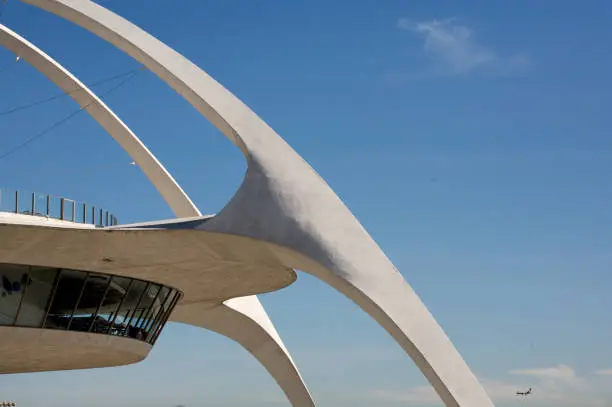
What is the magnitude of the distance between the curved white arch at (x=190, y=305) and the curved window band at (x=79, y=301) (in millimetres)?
6066

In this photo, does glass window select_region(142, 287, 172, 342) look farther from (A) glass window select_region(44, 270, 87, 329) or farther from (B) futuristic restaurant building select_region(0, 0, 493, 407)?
(A) glass window select_region(44, 270, 87, 329)

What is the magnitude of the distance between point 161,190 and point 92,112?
457cm

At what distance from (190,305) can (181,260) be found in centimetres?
1088

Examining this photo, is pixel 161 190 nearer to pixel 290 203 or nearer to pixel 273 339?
pixel 273 339

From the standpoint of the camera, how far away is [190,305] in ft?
143

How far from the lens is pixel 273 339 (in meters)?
46.2

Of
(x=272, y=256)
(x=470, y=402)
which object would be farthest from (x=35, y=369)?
(x=470, y=402)

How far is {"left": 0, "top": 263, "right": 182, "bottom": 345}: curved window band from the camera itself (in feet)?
108

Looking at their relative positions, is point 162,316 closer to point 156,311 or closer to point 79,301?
point 156,311

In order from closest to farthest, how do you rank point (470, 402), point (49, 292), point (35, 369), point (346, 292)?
point (470, 402), point (346, 292), point (49, 292), point (35, 369)

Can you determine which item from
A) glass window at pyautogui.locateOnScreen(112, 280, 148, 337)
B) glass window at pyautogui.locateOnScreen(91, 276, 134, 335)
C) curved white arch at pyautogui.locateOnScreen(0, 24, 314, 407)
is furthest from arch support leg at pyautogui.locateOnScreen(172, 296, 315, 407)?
glass window at pyautogui.locateOnScreen(91, 276, 134, 335)

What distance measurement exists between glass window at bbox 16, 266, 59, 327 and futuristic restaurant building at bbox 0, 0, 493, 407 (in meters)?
0.04

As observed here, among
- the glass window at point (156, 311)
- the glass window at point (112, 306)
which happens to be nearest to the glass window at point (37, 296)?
the glass window at point (112, 306)

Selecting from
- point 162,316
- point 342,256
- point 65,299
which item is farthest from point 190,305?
point 342,256
